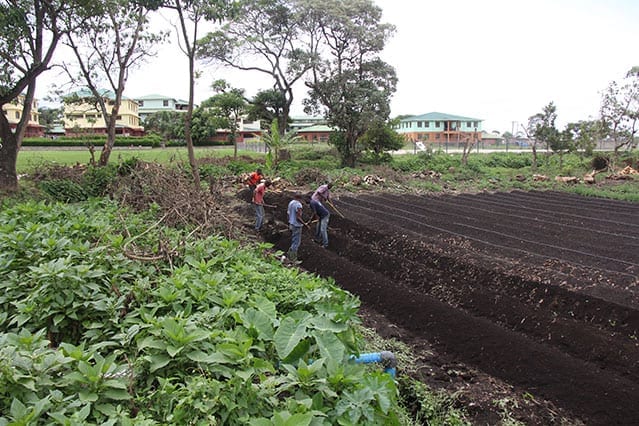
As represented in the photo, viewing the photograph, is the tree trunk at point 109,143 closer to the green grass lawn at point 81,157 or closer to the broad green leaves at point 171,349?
the green grass lawn at point 81,157

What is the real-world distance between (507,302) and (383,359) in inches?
147

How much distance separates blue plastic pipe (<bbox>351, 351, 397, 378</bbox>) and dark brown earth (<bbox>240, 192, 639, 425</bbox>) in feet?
4.33

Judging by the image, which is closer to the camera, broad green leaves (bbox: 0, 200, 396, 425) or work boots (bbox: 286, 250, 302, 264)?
broad green leaves (bbox: 0, 200, 396, 425)

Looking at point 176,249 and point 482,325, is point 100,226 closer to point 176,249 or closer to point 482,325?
point 176,249

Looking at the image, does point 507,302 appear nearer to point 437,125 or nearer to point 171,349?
point 171,349

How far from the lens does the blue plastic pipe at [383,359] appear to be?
3.16m

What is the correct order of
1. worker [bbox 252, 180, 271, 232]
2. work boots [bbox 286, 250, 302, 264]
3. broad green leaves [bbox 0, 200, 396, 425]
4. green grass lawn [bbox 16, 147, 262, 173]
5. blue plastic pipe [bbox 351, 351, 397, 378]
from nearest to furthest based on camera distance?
broad green leaves [bbox 0, 200, 396, 425]
blue plastic pipe [bbox 351, 351, 397, 378]
work boots [bbox 286, 250, 302, 264]
worker [bbox 252, 180, 271, 232]
green grass lawn [bbox 16, 147, 262, 173]

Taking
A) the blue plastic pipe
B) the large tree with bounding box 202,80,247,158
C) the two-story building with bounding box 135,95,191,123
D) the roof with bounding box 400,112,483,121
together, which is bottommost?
the blue plastic pipe

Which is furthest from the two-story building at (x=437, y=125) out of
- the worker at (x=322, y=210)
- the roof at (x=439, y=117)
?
the worker at (x=322, y=210)

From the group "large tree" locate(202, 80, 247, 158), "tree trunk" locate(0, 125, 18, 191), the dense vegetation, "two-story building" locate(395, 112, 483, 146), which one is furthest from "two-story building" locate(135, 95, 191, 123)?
the dense vegetation

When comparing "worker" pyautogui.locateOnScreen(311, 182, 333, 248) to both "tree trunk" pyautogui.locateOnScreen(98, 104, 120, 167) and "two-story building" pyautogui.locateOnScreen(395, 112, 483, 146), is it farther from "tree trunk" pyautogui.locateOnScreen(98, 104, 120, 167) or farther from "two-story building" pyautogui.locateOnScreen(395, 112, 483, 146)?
"two-story building" pyautogui.locateOnScreen(395, 112, 483, 146)

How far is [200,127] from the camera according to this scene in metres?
37.1

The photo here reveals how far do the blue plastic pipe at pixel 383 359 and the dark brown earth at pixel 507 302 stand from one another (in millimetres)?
1321

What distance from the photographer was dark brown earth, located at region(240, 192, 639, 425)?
450cm
